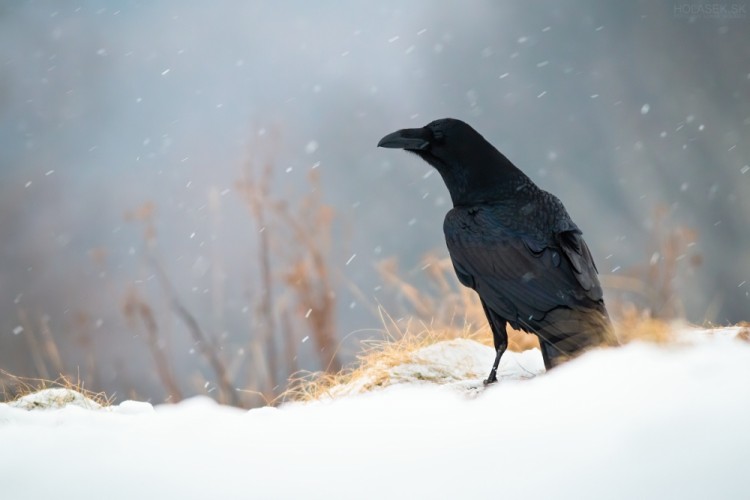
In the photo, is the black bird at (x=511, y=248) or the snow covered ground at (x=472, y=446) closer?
the snow covered ground at (x=472, y=446)

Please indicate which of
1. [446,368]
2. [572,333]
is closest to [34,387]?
[446,368]

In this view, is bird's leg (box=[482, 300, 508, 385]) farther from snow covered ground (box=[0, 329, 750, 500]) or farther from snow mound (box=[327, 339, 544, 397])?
snow covered ground (box=[0, 329, 750, 500])

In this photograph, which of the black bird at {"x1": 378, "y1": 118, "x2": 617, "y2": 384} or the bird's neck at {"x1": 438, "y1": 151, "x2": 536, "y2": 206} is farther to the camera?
the bird's neck at {"x1": 438, "y1": 151, "x2": 536, "y2": 206}

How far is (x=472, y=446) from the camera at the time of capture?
6.79 feet

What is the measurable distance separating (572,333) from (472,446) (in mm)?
1083

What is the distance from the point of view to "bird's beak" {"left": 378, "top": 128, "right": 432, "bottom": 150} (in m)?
3.71

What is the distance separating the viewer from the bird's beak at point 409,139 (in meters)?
3.71

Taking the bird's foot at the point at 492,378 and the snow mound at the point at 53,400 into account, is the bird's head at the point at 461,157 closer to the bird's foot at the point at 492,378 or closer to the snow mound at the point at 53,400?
the bird's foot at the point at 492,378

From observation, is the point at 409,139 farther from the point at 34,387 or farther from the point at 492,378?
the point at 34,387

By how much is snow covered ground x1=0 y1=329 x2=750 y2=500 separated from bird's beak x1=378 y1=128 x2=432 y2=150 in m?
1.42

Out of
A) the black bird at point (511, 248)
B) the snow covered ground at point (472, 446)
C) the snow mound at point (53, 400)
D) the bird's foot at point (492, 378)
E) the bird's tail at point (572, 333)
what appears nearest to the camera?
the snow covered ground at point (472, 446)

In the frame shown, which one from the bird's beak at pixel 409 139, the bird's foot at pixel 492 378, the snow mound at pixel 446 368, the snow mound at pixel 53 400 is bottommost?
the snow mound at pixel 446 368

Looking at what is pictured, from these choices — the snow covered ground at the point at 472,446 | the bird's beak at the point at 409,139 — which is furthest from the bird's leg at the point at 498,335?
the bird's beak at the point at 409,139

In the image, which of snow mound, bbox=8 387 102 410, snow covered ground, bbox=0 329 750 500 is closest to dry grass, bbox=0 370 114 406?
snow mound, bbox=8 387 102 410
